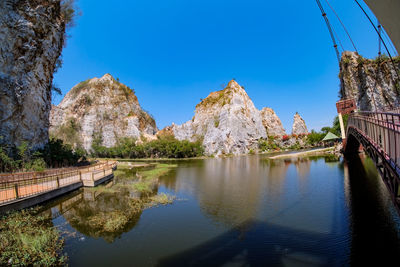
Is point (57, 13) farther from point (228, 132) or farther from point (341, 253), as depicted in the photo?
point (228, 132)

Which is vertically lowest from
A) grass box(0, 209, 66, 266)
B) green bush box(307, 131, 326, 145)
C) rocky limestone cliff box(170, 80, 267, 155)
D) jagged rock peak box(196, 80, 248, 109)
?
grass box(0, 209, 66, 266)

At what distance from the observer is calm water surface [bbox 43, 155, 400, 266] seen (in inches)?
318

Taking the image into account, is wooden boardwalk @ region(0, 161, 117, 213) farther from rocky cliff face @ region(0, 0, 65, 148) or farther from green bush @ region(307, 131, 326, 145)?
green bush @ region(307, 131, 326, 145)

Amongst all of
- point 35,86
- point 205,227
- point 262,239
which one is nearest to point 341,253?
point 262,239

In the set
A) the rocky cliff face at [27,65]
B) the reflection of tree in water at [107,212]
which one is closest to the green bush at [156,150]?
the rocky cliff face at [27,65]

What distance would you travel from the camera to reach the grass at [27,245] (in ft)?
24.9

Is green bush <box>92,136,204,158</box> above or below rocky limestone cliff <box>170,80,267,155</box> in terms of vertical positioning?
below

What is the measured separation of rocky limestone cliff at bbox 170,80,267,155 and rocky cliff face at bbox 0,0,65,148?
62959 mm

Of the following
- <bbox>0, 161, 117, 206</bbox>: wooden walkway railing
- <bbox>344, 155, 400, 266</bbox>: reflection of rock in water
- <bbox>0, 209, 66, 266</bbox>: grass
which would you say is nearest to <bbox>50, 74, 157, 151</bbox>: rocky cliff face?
<bbox>0, 161, 117, 206</bbox>: wooden walkway railing

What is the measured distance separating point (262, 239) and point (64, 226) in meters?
10.6

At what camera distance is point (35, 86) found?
1151 inches

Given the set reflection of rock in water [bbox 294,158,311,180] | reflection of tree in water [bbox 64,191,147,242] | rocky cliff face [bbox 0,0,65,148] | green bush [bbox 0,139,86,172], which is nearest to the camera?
reflection of tree in water [bbox 64,191,147,242]

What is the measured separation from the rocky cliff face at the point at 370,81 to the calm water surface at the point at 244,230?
4226cm

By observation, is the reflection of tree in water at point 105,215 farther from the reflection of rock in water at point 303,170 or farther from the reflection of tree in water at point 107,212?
the reflection of rock in water at point 303,170
